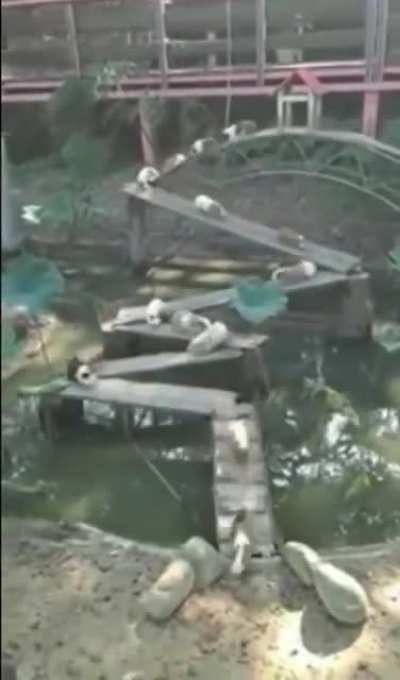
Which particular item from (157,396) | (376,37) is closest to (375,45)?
(376,37)

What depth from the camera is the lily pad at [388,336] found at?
2.13 meters

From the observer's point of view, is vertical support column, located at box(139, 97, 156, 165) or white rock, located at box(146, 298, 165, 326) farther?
white rock, located at box(146, 298, 165, 326)

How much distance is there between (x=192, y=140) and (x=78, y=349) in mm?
450

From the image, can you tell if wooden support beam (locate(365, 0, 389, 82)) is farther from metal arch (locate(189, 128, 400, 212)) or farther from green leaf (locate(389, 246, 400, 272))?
green leaf (locate(389, 246, 400, 272))

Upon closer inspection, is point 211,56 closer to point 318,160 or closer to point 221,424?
point 318,160

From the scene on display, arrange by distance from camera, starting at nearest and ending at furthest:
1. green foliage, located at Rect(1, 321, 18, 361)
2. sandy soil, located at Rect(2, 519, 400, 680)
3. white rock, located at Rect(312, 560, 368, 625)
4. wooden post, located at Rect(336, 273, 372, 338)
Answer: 1. green foliage, located at Rect(1, 321, 18, 361)
2. sandy soil, located at Rect(2, 519, 400, 680)
3. white rock, located at Rect(312, 560, 368, 625)
4. wooden post, located at Rect(336, 273, 372, 338)

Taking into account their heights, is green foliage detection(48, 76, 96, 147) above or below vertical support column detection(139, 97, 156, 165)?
above

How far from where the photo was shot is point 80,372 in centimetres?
159

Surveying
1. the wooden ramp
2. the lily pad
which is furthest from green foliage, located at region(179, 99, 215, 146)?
the lily pad

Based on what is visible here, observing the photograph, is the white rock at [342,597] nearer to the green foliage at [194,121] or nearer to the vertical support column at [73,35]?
the green foliage at [194,121]

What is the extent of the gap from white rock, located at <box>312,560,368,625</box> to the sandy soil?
0.02 m

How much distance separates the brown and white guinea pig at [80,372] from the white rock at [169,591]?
1.24ft

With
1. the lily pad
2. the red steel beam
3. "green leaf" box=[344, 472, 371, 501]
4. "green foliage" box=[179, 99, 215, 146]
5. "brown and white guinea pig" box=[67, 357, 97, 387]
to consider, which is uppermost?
the red steel beam

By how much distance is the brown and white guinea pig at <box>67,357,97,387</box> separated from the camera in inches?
61.1
